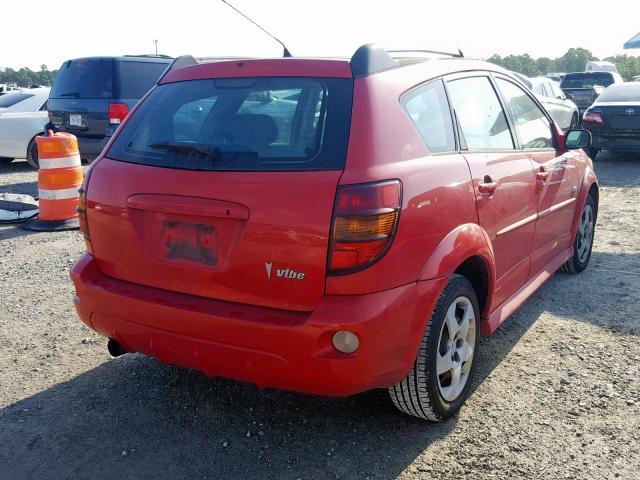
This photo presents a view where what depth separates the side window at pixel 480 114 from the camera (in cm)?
339

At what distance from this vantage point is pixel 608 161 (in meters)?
12.9

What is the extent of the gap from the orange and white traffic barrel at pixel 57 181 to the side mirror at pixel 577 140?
16.9 feet

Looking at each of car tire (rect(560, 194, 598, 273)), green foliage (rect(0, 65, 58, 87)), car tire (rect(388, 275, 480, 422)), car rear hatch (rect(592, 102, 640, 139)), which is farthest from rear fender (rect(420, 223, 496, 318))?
green foliage (rect(0, 65, 58, 87))

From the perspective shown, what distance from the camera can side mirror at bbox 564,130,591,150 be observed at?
459 cm

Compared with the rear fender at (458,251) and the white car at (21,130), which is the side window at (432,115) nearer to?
the rear fender at (458,251)

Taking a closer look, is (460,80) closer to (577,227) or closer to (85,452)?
(577,227)

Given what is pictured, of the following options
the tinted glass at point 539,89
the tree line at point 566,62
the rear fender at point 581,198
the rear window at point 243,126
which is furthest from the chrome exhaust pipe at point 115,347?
the tree line at point 566,62

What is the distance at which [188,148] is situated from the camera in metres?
2.89

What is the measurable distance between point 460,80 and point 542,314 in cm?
199

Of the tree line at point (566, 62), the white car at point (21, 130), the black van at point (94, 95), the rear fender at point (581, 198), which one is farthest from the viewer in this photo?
the tree line at point (566, 62)

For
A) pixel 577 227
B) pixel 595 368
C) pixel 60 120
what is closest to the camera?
pixel 595 368

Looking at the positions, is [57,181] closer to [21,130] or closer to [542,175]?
[542,175]

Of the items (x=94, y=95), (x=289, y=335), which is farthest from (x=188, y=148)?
(x=94, y=95)

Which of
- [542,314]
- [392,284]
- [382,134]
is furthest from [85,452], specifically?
[542,314]
